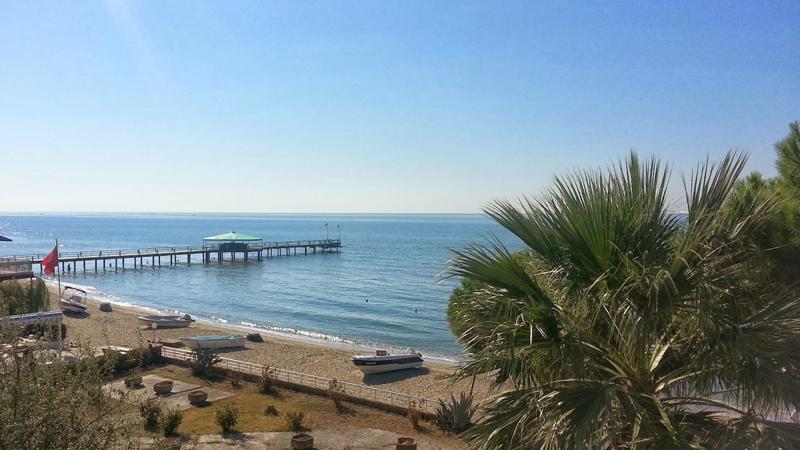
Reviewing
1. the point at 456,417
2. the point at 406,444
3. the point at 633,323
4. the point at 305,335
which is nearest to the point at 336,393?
the point at 456,417

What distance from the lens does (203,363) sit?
19812 mm

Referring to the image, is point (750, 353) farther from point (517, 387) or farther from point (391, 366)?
point (391, 366)

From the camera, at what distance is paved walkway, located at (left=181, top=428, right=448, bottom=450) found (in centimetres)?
1323

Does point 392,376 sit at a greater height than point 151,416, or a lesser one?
lesser

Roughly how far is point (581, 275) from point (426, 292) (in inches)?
1972

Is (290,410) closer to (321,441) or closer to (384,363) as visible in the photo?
(321,441)

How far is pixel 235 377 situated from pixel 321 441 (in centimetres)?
665

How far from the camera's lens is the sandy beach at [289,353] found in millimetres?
23812

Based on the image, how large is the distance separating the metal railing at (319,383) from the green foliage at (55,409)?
11.2m

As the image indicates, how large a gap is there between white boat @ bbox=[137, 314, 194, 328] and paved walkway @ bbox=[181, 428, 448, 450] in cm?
2654

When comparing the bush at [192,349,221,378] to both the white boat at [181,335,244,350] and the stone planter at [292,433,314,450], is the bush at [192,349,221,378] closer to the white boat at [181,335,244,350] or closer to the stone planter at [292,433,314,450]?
the stone planter at [292,433,314,450]

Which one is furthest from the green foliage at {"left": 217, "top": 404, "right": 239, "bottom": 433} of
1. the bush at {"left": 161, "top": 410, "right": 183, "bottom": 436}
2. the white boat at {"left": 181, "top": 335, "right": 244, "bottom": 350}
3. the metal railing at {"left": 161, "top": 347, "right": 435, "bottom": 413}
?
the white boat at {"left": 181, "top": 335, "right": 244, "bottom": 350}

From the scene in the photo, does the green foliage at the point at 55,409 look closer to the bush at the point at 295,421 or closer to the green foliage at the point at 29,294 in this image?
the bush at the point at 295,421

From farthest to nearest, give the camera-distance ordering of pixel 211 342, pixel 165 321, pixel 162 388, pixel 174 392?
1. pixel 165 321
2. pixel 211 342
3. pixel 174 392
4. pixel 162 388
